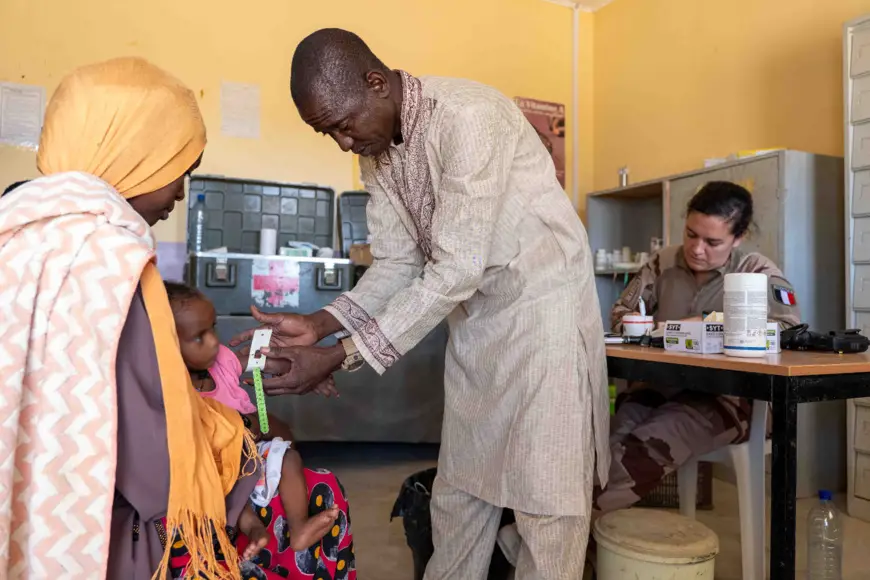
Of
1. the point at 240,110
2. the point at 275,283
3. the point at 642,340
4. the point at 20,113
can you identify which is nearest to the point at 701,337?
the point at 642,340

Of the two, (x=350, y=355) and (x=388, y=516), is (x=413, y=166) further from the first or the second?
(x=388, y=516)

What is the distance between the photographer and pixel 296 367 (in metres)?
1.34

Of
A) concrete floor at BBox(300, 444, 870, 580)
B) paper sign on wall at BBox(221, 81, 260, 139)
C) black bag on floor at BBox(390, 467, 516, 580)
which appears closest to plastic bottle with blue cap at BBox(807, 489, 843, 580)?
concrete floor at BBox(300, 444, 870, 580)

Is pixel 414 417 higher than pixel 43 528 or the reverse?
the reverse

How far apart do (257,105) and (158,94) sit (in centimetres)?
333

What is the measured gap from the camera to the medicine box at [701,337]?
168 centimetres

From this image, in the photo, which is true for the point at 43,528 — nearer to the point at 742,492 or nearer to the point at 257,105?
the point at 742,492

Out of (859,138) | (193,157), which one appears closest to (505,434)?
(193,157)

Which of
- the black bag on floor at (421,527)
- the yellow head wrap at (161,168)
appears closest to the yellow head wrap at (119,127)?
the yellow head wrap at (161,168)

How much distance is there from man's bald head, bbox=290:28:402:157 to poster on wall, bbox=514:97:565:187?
12.4 feet

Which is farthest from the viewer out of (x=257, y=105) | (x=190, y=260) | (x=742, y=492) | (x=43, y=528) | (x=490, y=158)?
(x=257, y=105)

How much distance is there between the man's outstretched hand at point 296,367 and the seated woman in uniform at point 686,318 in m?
0.82

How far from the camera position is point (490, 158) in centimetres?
135

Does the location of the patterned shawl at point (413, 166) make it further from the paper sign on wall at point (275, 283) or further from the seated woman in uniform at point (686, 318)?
the paper sign on wall at point (275, 283)
